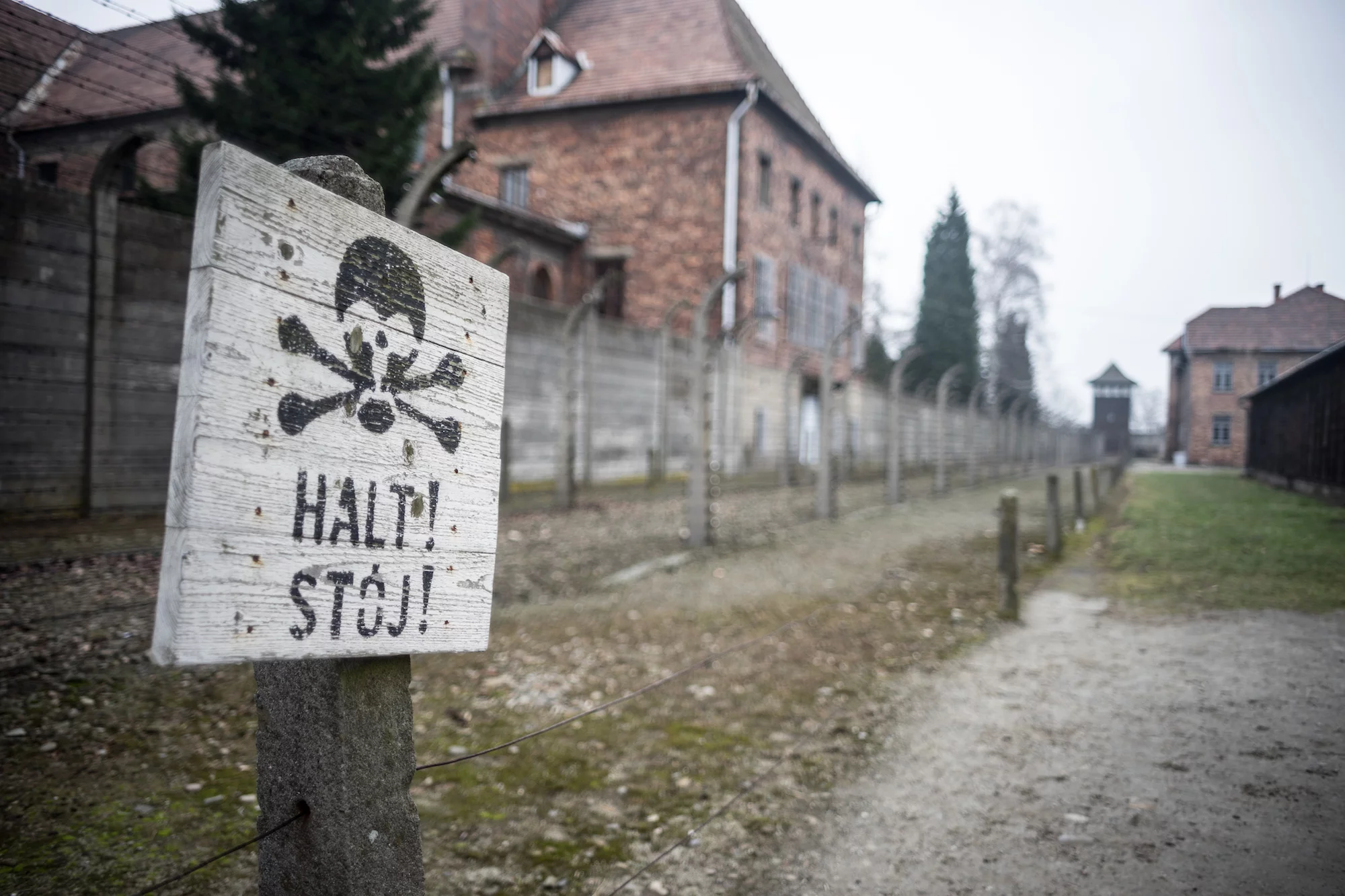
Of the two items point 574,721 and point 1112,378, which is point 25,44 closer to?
point 574,721

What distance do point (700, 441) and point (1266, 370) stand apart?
20.4 feet

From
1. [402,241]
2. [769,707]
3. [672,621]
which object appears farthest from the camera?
[672,621]

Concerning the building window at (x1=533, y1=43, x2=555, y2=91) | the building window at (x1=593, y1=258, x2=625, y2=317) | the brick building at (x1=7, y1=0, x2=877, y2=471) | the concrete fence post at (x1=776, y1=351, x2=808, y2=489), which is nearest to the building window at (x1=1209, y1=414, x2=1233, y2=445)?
the concrete fence post at (x1=776, y1=351, x2=808, y2=489)

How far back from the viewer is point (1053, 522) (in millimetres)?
9188

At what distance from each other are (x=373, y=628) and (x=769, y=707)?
10.0 feet

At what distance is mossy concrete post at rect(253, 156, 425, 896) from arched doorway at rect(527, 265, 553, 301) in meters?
20.8

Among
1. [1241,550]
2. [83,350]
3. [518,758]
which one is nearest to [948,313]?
[83,350]

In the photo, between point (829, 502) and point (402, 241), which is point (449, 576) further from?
point (829, 502)

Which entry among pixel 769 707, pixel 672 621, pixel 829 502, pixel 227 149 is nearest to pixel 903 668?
pixel 769 707

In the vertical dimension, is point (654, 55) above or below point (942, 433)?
above

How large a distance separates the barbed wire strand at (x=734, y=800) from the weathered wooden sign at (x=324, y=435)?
1422 mm

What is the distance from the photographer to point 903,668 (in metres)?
4.85

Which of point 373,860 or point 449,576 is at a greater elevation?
point 449,576

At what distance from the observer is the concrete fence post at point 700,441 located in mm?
8742
